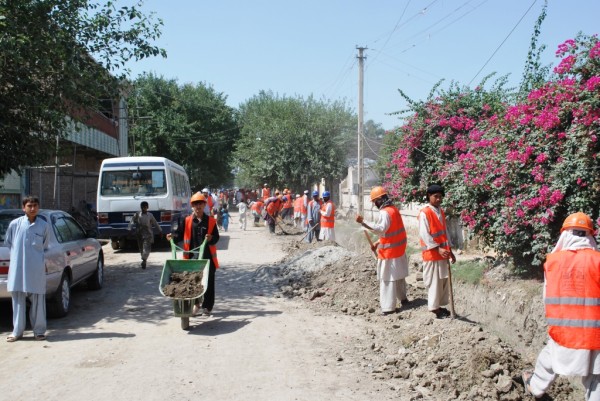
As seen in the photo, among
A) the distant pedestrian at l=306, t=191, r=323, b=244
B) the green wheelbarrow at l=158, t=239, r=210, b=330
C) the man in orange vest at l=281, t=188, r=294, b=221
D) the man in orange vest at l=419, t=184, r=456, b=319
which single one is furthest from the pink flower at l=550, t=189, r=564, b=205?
the man in orange vest at l=281, t=188, r=294, b=221

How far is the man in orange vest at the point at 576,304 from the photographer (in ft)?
13.8

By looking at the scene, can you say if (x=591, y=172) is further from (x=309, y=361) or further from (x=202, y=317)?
(x=202, y=317)

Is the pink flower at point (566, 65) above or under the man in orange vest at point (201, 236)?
above

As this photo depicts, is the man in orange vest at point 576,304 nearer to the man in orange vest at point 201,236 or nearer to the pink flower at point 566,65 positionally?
the pink flower at point 566,65

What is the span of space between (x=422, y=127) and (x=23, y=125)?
8064 mm

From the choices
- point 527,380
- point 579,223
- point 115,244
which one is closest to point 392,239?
point 527,380

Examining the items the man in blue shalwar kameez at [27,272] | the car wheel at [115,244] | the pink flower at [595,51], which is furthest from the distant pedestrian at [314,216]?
the pink flower at [595,51]

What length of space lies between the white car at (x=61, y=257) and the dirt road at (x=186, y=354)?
37cm

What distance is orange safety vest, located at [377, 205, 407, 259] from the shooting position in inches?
320

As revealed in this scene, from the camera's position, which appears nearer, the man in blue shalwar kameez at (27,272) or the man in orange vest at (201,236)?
the man in blue shalwar kameez at (27,272)

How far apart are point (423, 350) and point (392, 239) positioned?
210 cm

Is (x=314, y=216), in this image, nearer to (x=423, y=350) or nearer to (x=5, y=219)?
(x=5, y=219)

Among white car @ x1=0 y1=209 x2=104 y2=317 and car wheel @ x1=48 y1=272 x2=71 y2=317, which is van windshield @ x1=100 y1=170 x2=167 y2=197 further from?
car wheel @ x1=48 y1=272 x2=71 y2=317

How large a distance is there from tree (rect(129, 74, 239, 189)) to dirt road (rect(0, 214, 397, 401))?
119 feet
